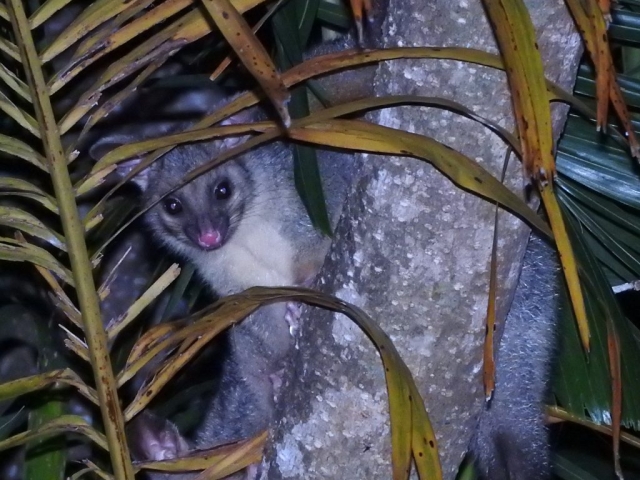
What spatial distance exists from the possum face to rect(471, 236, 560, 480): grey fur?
99 cm

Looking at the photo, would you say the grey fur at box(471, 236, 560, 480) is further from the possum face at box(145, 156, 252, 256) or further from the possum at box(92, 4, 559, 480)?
the possum face at box(145, 156, 252, 256)

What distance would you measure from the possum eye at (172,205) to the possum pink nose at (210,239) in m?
0.24

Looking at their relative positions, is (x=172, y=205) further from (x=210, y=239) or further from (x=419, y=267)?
(x=419, y=267)

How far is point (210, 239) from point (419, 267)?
143cm

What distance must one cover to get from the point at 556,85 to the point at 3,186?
0.87 m

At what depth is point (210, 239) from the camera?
2766mm

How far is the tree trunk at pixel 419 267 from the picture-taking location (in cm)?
135

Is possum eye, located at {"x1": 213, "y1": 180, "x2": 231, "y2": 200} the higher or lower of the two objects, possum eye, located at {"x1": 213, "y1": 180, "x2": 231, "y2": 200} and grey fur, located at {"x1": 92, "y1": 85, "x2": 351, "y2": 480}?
the higher

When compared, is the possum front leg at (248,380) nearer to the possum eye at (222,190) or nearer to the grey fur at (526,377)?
the possum eye at (222,190)

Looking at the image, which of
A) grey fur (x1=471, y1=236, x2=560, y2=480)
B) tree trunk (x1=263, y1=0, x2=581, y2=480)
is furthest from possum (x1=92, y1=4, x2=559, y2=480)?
tree trunk (x1=263, y1=0, x2=581, y2=480)

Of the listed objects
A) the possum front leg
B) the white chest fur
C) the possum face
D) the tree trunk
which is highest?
the possum face

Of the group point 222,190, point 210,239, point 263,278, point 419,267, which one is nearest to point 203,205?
point 222,190

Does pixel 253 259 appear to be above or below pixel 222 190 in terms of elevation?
below

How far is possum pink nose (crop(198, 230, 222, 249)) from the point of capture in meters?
2.77
